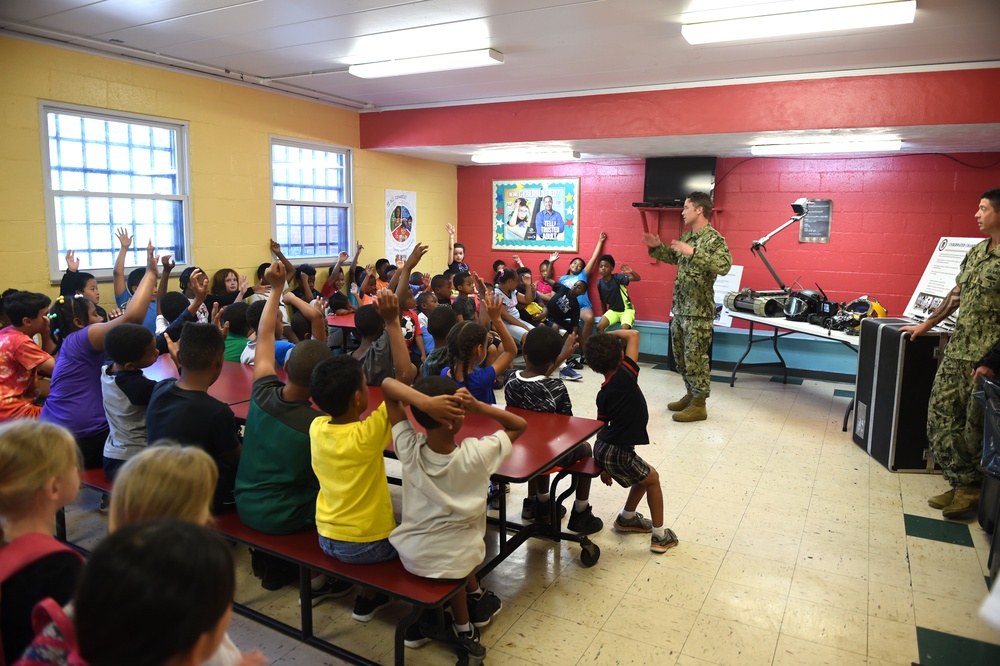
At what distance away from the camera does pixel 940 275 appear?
5922mm

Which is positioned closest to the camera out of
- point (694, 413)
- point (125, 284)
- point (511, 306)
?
point (125, 284)

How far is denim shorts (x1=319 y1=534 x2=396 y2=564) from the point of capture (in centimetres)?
232

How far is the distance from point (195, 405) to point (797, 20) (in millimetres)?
3827

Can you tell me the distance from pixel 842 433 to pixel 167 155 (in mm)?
5998

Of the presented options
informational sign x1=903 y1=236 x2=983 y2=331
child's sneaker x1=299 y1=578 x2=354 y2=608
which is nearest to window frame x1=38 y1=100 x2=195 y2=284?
child's sneaker x1=299 y1=578 x2=354 y2=608

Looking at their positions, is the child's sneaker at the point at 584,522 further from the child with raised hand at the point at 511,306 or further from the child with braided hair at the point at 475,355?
the child with raised hand at the point at 511,306

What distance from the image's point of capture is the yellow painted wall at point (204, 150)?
4.70 m

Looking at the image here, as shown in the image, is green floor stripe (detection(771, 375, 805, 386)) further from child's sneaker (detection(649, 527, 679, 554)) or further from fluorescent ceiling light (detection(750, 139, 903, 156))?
child's sneaker (detection(649, 527, 679, 554))

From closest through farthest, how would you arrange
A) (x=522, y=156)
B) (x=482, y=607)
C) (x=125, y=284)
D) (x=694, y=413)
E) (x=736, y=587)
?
(x=482, y=607) → (x=736, y=587) → (x=125, y=284) → (x=694, y=413) → (x=522, y=156)

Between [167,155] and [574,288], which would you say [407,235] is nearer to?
[574,288]

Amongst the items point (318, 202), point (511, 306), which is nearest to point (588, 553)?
point (511, 306)

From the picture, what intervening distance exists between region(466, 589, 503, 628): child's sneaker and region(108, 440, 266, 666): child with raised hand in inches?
57.6

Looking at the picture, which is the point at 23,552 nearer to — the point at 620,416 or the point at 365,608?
the point at 365,608

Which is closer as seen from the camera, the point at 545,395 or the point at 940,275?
the point at 545,395
